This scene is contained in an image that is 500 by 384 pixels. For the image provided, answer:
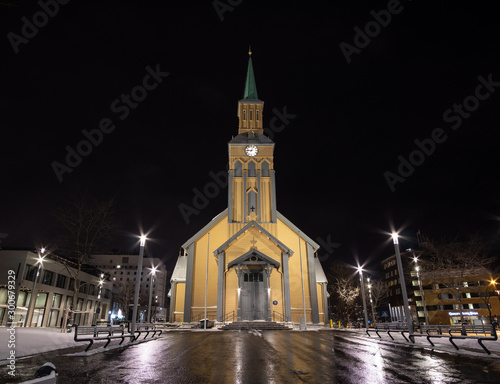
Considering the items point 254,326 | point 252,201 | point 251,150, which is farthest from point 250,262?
point 251,150

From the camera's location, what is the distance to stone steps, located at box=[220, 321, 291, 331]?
27.2 m

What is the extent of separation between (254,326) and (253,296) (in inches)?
138

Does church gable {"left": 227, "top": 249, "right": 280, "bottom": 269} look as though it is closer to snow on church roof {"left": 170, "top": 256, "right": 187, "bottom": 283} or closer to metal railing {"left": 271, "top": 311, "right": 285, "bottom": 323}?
metal railing {"left": 271, "top": 311, "right": 285, "bottom": 323}

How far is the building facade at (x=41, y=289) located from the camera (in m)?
38.7

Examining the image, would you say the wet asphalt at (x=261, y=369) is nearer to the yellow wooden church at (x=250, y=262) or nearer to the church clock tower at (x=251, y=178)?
the yellow wooden church at (x=250, y=262)

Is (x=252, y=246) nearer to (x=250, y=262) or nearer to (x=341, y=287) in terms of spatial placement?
(x=250, y=262)

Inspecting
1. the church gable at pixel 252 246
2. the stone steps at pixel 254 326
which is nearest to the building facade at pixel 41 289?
the stone steps at pixel 254 326

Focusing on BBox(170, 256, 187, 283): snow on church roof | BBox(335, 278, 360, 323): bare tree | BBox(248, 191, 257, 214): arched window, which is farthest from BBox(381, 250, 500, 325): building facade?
BBox(170, 256, 187, 283): snow on church roof

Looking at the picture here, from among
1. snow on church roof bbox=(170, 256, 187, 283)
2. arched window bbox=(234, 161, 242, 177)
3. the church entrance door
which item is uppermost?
arched window bbox=(234, 161, 242, 177)

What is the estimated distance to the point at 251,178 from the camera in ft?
127

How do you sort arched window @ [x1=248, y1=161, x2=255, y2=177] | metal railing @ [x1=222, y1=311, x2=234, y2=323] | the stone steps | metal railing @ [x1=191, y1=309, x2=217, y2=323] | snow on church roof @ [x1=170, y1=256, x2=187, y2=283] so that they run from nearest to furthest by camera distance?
the stone steps → metal railing @ [x1=222, y1=311, x2=234, y2=323] → metal railing @ [x1=191, y1=309, x2=217, y2=323] → snow on church roof @ [x1=170, y1=256, x2=187, y2=283] → arched window @ [x1=248, y1=161, x2=255, y2=177]

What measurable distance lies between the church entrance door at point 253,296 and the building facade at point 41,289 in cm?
1473

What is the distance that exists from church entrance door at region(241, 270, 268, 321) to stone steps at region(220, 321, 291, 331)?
1.94 meters

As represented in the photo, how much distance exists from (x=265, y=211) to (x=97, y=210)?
714 inches
